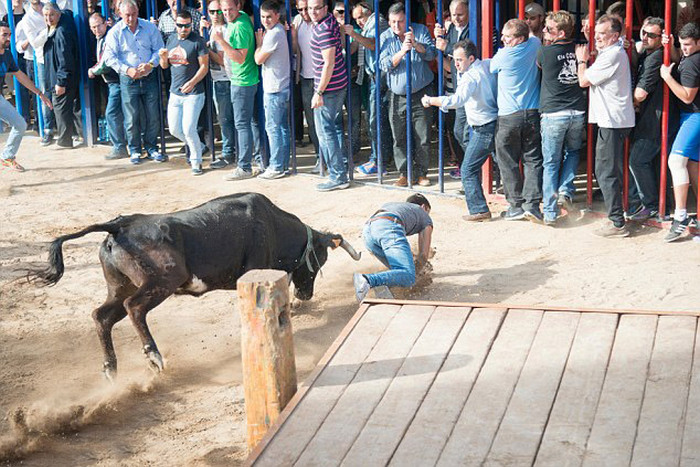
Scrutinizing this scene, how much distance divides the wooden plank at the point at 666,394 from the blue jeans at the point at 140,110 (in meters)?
8.73

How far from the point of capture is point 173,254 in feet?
22.2

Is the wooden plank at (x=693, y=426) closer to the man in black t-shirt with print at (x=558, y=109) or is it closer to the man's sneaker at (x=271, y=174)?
the man in black t-shirt with print at (x=558, y=109)

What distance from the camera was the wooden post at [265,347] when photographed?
5.04 meters

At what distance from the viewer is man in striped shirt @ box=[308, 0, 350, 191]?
1095 centimetres

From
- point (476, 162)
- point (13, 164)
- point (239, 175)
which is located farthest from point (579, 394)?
point (13, 164)

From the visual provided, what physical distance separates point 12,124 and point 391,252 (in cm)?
700

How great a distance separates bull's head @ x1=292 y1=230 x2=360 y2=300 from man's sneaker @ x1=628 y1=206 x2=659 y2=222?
9.09 ft

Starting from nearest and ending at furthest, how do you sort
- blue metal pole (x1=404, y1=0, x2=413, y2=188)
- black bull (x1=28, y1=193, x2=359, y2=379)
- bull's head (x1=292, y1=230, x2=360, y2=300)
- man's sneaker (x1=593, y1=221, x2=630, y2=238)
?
black bull (x1=28, y1=193, x2=359, y2=379) < bull's head (x1=292, y1=230, x2=360, y2=300) < man's sneaker (x1=593, y1=221, x2=630, y2=238) < blue metal pole (x1=404, y1=0, x2=413, y2=188)

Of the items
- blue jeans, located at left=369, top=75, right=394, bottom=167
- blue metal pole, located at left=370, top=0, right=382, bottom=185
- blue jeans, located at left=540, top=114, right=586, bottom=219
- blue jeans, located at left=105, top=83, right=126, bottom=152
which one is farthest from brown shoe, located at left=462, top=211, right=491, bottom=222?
blue jeans, located at left=105, top=83, right=126, bottom=152

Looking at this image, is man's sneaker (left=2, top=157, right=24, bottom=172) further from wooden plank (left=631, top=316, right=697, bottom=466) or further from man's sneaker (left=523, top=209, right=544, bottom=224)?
wooden plank (left=631, top=316, right=697, bottom=466)

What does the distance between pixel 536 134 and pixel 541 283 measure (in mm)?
1923

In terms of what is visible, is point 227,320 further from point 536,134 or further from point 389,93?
point 389,93

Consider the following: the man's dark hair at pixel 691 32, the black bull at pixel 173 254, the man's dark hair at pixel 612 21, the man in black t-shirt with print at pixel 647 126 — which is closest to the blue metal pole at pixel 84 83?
the black bull at pixel 173 254

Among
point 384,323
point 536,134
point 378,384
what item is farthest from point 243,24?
point 378,384
